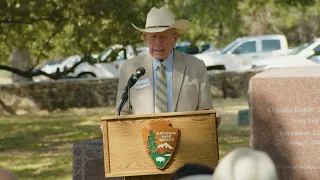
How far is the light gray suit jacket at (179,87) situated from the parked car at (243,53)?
2601cm

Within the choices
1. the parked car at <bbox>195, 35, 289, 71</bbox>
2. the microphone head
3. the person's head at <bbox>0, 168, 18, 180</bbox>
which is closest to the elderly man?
the microphone head

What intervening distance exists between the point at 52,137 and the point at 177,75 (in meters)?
12.9

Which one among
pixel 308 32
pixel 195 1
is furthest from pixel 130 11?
pixel 308 32

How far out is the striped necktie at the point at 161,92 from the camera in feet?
19.3

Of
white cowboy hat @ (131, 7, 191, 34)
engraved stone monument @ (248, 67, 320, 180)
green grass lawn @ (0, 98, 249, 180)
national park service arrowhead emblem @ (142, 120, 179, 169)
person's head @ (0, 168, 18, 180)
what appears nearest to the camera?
person's head @ (0, 168, 18, 180)

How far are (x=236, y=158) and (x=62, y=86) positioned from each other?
23.1m

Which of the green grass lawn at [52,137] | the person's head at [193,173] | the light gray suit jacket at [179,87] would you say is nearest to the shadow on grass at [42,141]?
the green grass lawn at [52,137]

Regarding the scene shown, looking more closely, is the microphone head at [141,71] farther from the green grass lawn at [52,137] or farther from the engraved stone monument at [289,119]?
the green grass lawn at [52,137]

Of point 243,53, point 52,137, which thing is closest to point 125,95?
point 52,137

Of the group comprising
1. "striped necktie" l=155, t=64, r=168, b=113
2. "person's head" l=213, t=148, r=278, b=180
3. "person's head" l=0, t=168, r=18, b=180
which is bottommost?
"striped necktie" l=155, t=64, r=168, b=113

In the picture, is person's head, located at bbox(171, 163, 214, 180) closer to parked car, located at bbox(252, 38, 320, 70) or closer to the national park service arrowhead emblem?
the national park service arrowhead emblem

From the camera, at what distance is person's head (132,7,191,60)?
584 cm

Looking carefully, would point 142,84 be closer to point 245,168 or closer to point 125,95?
point 125,95

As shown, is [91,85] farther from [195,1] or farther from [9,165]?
[9,165]
